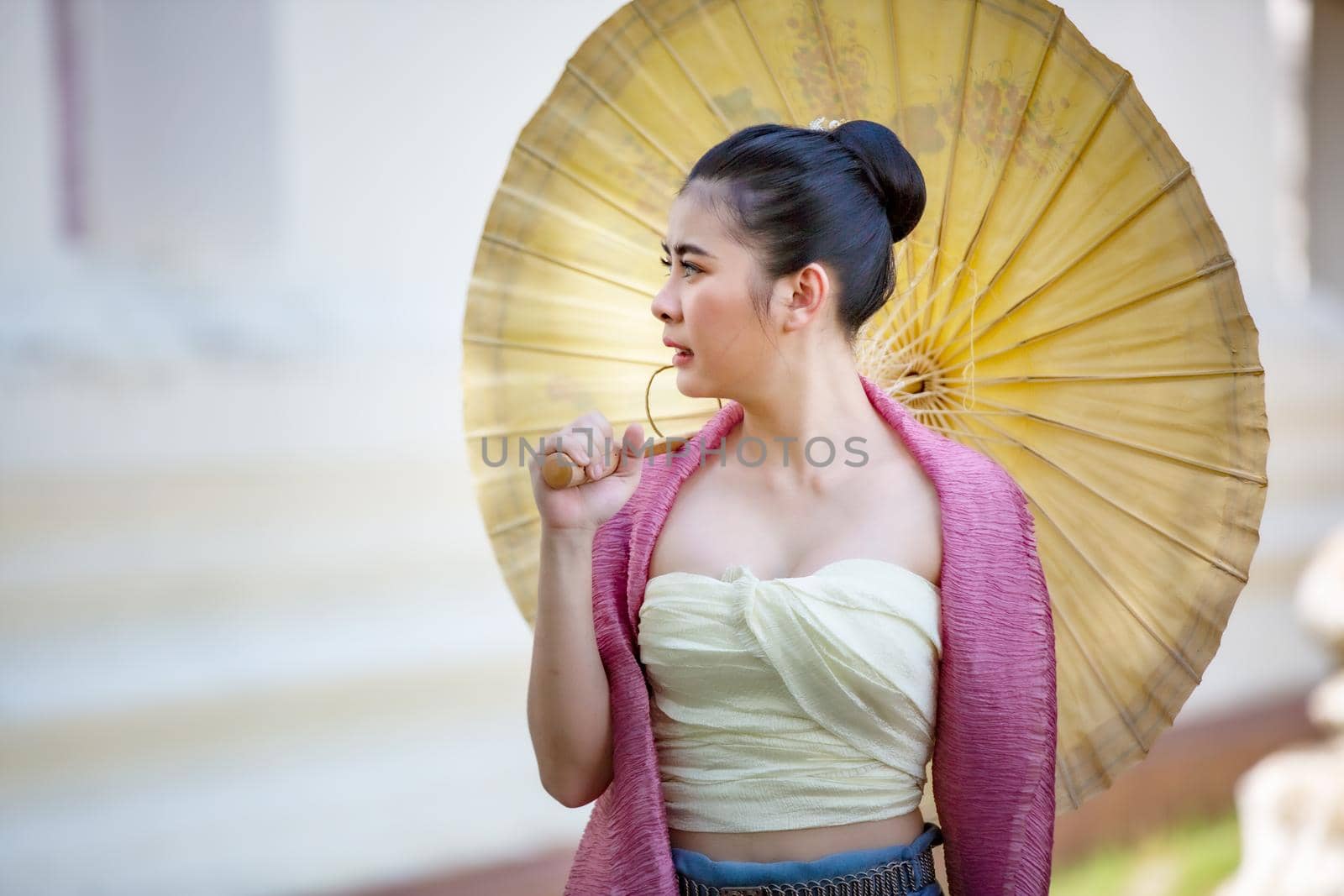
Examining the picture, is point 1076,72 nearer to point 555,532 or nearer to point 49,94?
point 555,532

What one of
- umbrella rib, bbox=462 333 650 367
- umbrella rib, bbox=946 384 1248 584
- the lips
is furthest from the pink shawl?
umbrella rib, bbox=462 333 650 367

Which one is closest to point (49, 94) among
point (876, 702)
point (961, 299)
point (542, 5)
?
point (542, 5)

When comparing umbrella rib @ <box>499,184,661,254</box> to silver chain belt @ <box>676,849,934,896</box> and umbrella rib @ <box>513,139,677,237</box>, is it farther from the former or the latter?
silver chain belt @ <box>676,849,934,896</box>

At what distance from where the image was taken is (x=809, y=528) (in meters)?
1.58

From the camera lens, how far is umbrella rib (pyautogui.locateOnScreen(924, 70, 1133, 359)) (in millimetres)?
1561

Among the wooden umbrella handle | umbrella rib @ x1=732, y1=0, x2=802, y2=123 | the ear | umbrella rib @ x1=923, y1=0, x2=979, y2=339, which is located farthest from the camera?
umbrella rib @ x1=732, y1=0, x2=802, y2=123

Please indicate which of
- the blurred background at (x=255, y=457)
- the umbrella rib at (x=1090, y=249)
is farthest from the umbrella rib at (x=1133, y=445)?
the blurred background at (x=255, y=457)

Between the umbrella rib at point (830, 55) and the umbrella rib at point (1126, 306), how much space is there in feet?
1.30

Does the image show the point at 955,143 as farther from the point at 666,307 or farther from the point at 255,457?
the point at 255,457

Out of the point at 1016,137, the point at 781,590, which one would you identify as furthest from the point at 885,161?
the point at 781,590

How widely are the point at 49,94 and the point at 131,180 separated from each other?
221mm

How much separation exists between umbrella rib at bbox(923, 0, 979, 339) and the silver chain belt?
0.74 m

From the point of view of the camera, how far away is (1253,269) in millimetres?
4820

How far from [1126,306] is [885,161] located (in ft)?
1.28
